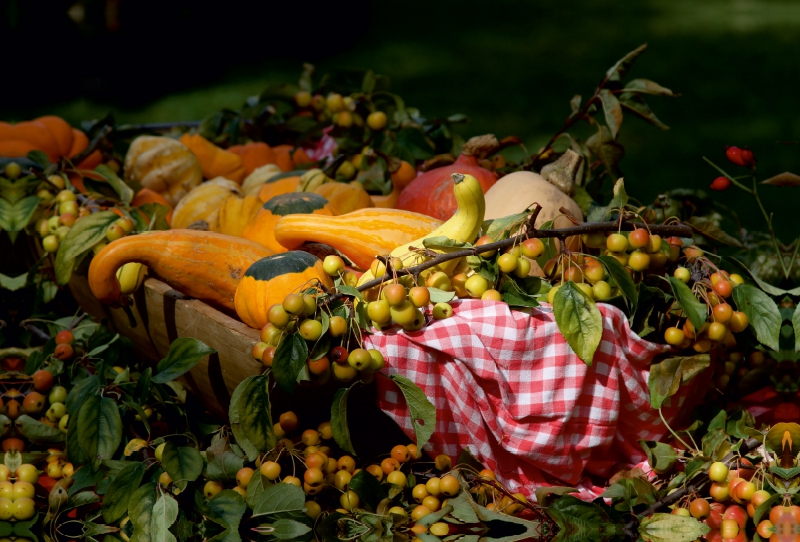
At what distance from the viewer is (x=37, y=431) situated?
1.61 meters

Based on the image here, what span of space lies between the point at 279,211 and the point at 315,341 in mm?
585

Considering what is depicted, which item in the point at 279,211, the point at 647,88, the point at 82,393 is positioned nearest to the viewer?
the point at 82,393

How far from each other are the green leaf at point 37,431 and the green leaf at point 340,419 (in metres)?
0.72

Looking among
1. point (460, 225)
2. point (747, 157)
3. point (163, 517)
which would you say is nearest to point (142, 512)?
point (163, 517)

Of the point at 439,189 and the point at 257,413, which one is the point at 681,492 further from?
the point at 439,189

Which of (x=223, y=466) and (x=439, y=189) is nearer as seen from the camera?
(x=223, y=466)

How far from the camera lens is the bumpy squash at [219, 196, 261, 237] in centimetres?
194

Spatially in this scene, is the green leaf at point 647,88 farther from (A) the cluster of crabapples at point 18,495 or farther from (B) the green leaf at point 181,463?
(A) the cluster of crabapples at point 18,495

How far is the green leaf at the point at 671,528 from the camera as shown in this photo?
1.19 m

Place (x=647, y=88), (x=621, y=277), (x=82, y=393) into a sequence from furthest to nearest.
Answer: (x=647, y=88) → (x=82, y=393) → (x=621, y=277)

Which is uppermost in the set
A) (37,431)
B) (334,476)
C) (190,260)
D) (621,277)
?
(621,277)

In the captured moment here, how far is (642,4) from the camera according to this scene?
6.21 m

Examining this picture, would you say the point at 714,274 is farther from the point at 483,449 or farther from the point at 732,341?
the point at 483,449

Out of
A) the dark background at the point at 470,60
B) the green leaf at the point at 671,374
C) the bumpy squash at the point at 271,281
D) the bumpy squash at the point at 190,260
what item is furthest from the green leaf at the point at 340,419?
the dark background at the point at 470,60
